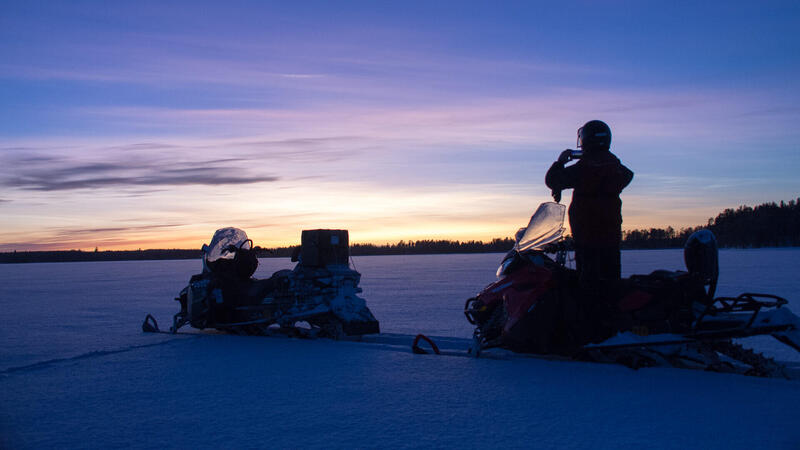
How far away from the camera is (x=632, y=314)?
4.67 meters

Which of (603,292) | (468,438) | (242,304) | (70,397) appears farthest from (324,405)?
(242,304)

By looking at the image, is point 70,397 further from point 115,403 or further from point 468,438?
point 468,438

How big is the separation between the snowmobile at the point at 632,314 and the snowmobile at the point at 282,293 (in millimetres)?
2735

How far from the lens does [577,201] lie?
4.73m

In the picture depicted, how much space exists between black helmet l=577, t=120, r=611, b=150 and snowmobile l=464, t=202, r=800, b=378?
0.74 m

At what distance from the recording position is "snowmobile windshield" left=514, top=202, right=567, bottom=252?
5.27m

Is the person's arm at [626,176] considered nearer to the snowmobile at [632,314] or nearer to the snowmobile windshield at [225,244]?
the snowmobile at [632,314]

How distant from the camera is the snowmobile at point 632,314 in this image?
172 inches

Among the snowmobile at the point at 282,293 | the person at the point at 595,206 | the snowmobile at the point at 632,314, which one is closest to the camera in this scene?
the snowmobile at the point at 632,314

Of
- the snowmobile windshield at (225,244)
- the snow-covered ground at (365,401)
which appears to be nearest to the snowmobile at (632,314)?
the snow-covered ground at (365,401)

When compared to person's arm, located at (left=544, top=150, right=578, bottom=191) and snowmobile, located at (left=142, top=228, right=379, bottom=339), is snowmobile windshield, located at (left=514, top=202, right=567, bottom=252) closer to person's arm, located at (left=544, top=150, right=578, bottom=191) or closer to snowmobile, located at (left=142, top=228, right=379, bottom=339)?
person's arm, located at (left=544, top=150, right=578, bottom=191)

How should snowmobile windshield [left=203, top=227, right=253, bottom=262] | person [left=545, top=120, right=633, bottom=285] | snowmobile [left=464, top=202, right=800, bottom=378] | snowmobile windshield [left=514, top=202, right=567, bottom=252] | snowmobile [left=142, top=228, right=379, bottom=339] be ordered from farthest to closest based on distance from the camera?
snowmobile windshield [left=203, top=227, right=253, bottom=262] → snowmobile [left=142, top=228, right=379, bottom=339] → snowmobile windshield [left=514, top=202, right=567, bottom=252] → person [left=545, top=120, right=633, bottom=285] → snowmobile [left=464, top=202, right=800, bottom=378]

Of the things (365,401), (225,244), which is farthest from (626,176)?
(225,244)

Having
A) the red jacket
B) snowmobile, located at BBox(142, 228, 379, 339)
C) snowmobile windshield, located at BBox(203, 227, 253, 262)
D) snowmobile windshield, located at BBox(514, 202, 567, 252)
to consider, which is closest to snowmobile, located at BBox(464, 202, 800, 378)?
snowmobile windshield, located at BBox(514, 202, 567, 252)
